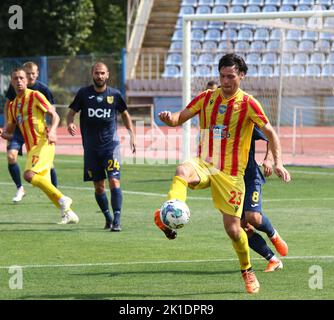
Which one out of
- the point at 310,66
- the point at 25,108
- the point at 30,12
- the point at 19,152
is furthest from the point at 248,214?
the point at 30,12

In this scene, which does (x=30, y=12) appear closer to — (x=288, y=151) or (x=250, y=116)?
(x=288, y=151)

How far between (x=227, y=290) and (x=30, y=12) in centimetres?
3220

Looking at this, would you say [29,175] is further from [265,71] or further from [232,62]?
[265,71]

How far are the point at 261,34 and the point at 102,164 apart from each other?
20.9 m

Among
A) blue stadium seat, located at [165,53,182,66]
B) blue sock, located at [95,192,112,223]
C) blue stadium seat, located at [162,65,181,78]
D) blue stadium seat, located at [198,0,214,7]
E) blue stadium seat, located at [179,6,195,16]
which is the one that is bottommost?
blue stadium seat, located at [162,65,181,78]

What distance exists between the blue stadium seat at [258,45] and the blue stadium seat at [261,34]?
6.4 inches

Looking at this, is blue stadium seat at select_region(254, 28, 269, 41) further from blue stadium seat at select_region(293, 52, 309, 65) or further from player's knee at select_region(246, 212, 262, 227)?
player's knee at select_region(246, 212, 262, 227)

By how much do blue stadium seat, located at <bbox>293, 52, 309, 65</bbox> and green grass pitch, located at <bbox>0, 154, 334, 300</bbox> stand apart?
1260 centimetres

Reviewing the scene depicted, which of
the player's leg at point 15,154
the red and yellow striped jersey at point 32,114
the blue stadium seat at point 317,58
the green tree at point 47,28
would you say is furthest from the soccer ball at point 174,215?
the green tree at point 47,28

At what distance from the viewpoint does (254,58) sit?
105 ft

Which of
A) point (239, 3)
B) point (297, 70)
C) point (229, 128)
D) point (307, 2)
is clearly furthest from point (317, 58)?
point (229, 128)

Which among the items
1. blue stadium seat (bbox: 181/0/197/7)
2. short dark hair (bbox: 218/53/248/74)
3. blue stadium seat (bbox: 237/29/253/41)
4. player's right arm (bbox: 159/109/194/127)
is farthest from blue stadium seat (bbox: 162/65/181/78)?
short dark hair (bbox: 218/53/248/74)

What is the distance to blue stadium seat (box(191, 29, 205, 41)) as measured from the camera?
36.2 meters

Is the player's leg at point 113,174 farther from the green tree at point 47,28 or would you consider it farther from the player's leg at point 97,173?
the green tree at point 47,28
